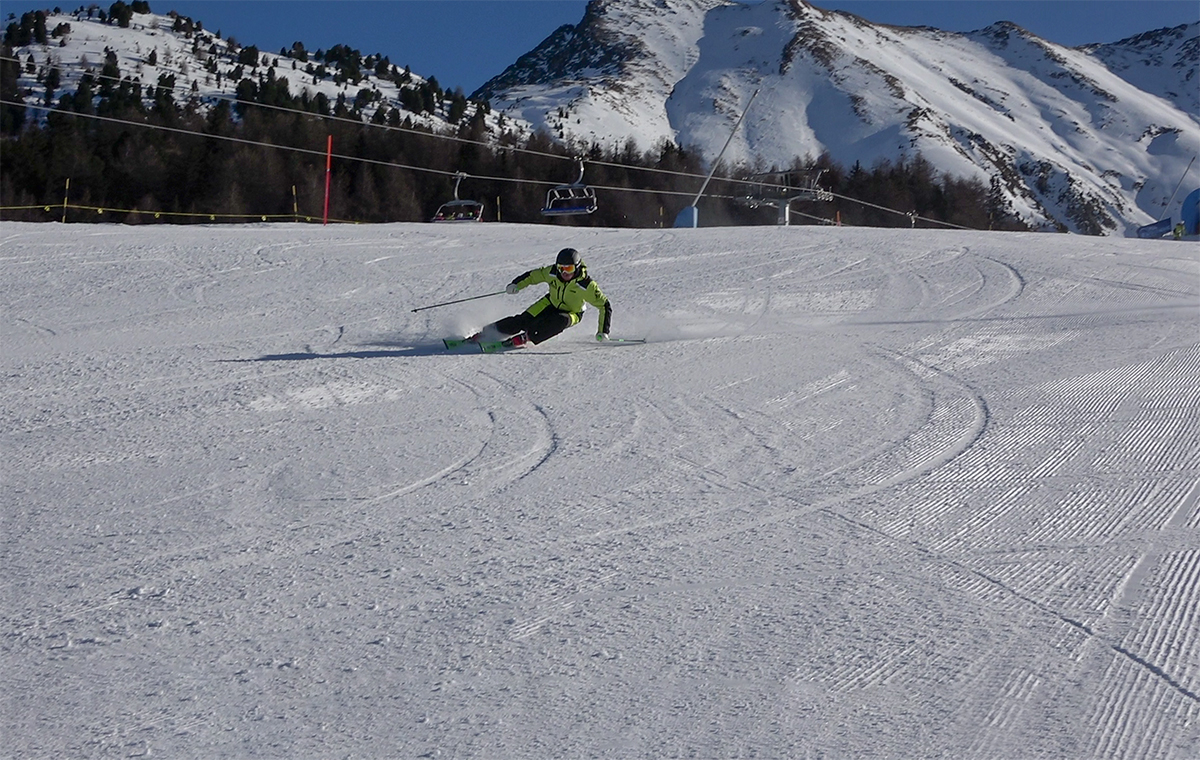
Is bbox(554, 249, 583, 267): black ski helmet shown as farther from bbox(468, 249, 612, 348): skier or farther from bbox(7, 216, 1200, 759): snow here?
bbox(7, 216, 1200, 759): snow

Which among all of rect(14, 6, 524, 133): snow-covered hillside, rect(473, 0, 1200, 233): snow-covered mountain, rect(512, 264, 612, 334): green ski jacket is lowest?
rect(512, 264, 612, 334): green ski jacket

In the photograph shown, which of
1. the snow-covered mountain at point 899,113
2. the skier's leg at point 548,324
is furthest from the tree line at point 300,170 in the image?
the snow-covered mountain at point 899,113

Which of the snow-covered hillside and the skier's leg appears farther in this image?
the snow-covered hillside

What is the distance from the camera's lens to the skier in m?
9.74

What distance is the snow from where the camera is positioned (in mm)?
3229

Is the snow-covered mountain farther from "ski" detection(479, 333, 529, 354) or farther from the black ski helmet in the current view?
"ski" detection(479, 333, 529, 354)

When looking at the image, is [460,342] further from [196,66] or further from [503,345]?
[196,66]

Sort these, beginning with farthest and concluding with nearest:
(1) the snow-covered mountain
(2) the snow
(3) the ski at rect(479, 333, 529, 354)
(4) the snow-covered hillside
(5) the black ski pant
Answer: (1) the snow-covered mountain, (4) the snow-covered hillside, (5) the black ski pant, (3) the ski at rect(479, 333, 529, 354), (2) the snow

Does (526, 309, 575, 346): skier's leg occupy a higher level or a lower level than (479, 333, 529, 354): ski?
higher

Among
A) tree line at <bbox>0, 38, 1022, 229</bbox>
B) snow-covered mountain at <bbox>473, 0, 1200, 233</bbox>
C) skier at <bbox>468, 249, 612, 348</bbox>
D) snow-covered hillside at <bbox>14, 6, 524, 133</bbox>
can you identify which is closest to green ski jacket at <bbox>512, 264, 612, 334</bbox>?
skier at <bbox>468, 249, 612, 348</bbox>

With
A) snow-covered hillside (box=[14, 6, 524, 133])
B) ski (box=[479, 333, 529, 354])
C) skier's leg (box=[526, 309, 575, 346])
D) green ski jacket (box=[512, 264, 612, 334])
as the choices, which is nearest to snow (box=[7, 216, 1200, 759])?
ski (box=[479, 333, 529, 354])

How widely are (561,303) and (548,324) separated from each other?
293 millimetres

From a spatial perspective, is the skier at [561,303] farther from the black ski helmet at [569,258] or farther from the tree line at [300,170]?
the tree line at [300,170]

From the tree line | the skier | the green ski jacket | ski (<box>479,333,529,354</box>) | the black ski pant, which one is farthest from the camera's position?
the tree line
